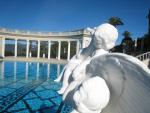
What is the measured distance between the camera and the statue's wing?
4.36 feet

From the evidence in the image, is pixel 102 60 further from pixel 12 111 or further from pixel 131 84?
pixel 12 111

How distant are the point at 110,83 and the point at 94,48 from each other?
63 cm

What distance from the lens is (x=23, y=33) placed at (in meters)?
53.0

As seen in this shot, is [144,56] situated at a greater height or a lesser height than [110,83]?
lesser

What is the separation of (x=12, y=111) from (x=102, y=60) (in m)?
7.61

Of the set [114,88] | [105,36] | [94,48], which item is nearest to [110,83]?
[114,88]

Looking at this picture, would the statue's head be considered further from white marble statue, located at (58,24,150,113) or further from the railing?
the railing

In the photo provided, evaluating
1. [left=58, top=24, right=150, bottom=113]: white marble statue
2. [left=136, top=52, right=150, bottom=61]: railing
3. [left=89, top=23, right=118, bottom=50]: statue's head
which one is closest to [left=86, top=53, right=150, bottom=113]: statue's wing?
[left=58, top=24, right=150, bottom=113]: white marble statue

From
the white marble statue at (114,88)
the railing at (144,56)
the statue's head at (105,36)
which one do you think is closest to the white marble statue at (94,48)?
the statue's head at (105,36)

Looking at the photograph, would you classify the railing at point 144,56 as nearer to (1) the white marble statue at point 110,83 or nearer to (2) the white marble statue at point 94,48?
(2) the white marble statue at point 94,48

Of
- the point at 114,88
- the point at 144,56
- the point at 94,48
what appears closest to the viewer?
the point at 114,88

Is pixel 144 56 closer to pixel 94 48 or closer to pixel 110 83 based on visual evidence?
pixel 94 48

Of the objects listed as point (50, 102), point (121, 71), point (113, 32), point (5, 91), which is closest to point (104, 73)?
point (121, 71)

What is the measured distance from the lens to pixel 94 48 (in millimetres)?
2303
